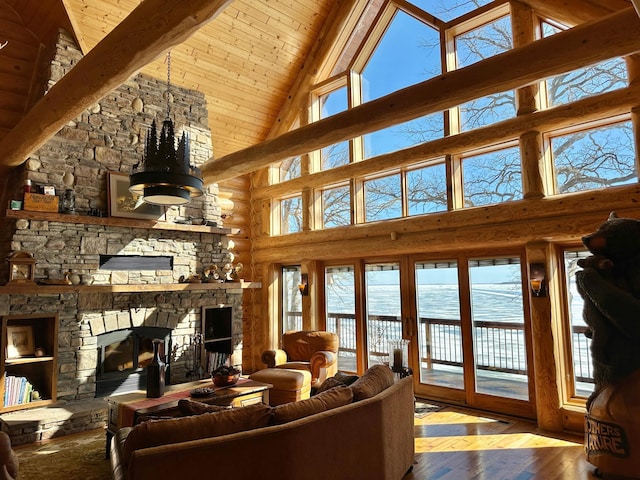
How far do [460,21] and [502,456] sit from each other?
18.2 ft

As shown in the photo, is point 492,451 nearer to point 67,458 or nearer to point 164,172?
point 164,172

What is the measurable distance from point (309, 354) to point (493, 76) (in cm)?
453

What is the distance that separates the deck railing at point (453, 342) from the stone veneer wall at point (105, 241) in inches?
72.8

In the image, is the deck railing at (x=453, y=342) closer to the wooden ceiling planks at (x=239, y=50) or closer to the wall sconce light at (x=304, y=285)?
the wall sconce light at (x=304, y=285)

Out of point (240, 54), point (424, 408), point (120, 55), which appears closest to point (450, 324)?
point (424, 408)

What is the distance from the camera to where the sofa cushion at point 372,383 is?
3.23 metres

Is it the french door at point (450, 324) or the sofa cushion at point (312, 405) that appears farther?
the french door at point (450, 324)

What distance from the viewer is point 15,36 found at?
5.65 m

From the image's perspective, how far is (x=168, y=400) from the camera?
419cm

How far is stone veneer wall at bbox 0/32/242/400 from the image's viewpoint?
536cm

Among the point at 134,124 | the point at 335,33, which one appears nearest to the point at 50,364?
the point at 134,124

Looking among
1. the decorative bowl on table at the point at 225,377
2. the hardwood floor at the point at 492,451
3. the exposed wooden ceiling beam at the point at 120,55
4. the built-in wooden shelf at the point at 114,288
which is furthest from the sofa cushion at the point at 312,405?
the built-in wooden shelf at the point at 114,288

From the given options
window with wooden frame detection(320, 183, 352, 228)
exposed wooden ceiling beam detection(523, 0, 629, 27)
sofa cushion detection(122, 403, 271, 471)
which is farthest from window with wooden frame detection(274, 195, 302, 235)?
sofa cushion detection(122, 403, 271, 471)

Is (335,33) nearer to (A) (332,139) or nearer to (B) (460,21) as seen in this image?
(B) (460,21)
